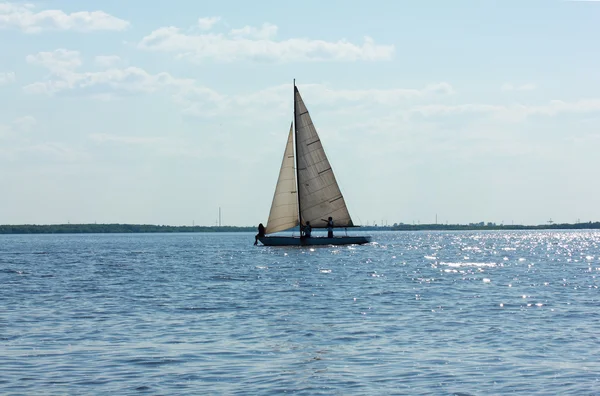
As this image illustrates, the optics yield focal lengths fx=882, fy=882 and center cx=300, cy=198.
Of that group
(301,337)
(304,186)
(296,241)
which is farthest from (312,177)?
(301,337)

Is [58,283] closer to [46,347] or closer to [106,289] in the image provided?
[106,289]

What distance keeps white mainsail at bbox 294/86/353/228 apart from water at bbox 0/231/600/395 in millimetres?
37059

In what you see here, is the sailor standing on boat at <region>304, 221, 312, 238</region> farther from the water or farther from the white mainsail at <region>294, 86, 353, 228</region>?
the water

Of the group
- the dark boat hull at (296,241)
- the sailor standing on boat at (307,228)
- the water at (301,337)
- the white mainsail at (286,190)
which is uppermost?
the white mainsail at (286,190)

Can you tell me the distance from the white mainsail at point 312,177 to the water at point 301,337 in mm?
37059

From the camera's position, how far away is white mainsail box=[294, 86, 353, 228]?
89188 millimetres

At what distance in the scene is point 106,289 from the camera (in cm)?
4775

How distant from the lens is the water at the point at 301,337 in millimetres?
21375

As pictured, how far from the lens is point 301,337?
1128 inches

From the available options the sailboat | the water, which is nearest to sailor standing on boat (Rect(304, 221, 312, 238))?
the sailboat

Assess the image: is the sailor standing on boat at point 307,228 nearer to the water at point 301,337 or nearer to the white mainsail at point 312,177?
the white mainsail at point 312,177

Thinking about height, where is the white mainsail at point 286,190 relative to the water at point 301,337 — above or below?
above

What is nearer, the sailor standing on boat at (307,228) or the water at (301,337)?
the water at (301,337)

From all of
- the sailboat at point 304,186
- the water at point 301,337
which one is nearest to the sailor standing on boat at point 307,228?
the sailboat at point 304,186
